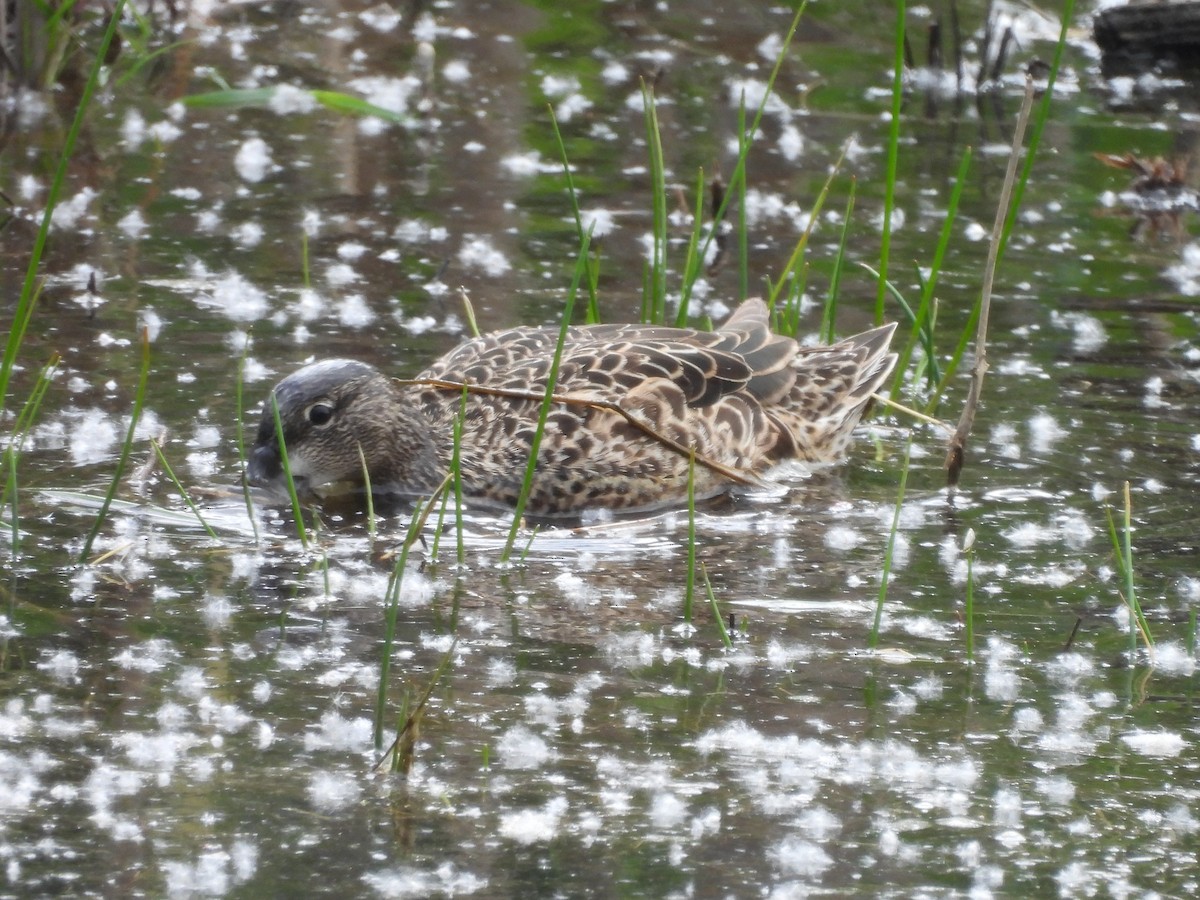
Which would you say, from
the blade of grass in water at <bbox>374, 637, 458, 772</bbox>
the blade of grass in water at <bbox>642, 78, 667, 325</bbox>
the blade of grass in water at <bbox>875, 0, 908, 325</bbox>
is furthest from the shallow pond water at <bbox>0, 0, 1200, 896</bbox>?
the blade of grass in water at <bbox>642, 78, 667, 325</bbox>

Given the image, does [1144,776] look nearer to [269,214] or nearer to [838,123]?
[269,214]

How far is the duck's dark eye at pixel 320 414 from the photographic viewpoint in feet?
20.6

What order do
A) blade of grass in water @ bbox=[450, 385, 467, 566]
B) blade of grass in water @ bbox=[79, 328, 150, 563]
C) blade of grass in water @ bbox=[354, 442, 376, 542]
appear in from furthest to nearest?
blade of grass in water @ bbox=[354, 442, 376, 542], blade of grass in water @ bbox=[450, 385, 467, 566], blade of grass in water @ bbox=[79, 328, 150, 563]

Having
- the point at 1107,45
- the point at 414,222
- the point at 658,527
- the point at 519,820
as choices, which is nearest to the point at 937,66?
the point at 1107,45

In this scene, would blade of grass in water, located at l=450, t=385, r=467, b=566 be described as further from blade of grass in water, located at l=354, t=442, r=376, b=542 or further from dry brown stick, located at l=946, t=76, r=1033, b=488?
dry brown stick, located at l=946, t=76, r=1033, b=488

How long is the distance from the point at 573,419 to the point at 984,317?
1342 mm

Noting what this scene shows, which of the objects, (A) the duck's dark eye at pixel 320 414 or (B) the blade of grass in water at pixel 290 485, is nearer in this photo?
(B) the blade of grass in water at pixel 290 485

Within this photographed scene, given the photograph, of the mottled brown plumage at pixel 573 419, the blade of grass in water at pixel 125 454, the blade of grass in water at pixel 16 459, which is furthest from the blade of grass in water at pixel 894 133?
the blade of grass in water at pixel 16 459

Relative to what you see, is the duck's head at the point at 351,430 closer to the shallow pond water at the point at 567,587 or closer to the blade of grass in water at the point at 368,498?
the blade of grass in water at the point at 368,498

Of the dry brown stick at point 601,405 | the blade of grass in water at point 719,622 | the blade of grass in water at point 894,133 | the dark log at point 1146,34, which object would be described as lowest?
the dark log at point 1146,34

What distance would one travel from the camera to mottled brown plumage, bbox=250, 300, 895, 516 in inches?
245

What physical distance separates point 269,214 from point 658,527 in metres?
3.58

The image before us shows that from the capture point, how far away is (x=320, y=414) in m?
6.31

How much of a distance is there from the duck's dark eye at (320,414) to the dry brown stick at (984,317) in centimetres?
202
